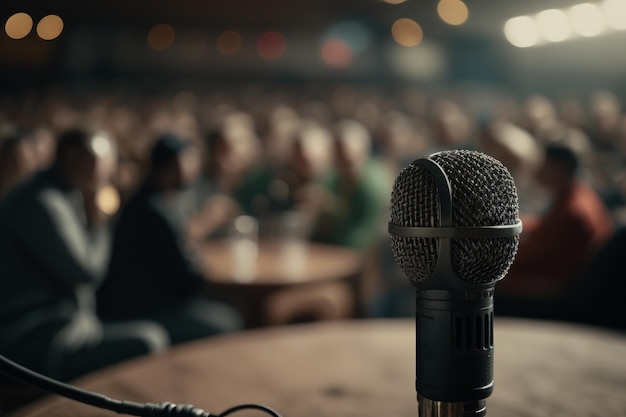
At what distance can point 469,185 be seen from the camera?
2.42 ft

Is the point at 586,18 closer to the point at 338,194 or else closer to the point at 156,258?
the point at 338,194

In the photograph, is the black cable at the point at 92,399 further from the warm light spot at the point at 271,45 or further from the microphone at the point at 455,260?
the warm light spot at the point at 271,45

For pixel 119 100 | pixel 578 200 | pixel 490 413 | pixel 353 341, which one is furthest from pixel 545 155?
pixel 119 100

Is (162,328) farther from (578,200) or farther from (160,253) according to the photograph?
(578,200)

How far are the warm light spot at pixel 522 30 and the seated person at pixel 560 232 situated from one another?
1192cm

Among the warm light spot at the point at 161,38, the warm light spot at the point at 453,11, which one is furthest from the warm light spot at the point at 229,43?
the warm light spot at the point at 453,11

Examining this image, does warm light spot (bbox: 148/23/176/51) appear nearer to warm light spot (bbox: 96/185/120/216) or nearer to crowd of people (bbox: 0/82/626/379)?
crowd of people (bbox: 0/82/626/379)

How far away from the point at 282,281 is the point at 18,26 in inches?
570

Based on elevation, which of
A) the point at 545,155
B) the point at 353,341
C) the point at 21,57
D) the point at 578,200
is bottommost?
the point at 353,341

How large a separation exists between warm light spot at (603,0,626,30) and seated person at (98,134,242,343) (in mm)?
10109

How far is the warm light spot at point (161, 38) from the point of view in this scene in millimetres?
16656

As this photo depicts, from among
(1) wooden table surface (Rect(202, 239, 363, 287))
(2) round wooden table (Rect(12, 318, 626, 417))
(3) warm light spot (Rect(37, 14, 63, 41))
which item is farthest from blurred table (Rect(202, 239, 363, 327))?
(3) warm light spot (Rect(37, 14, 63, 41))

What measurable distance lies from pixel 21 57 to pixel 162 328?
51.3 feet

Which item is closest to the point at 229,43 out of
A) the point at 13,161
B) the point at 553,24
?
the point at 553,24
